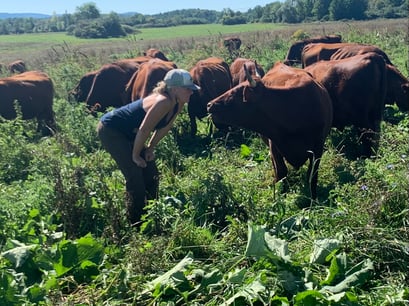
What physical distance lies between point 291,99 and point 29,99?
684 centimetres

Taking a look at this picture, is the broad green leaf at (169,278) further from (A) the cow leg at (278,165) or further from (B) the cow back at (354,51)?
(B) the cow back at (354,51)

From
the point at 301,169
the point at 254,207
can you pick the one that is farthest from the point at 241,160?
the point at 254,207

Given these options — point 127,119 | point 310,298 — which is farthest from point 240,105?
→ point 310,298

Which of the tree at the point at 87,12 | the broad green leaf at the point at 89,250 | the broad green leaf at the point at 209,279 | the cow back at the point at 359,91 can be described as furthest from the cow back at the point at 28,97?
the tree at the point at 87,12

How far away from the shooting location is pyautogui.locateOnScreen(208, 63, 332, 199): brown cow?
6125 millimetres

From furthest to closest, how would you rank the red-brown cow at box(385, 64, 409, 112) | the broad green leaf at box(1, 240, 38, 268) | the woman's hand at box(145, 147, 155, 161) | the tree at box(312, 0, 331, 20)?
the tree at box(312, 0, 331, 20), the red-brown cow at box(385, 64, 409, 112), the woman's hand at box(145, 147, 155, 161), the broad green leaf at box(1, 240, 38, 268)

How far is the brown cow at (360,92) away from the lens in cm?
736

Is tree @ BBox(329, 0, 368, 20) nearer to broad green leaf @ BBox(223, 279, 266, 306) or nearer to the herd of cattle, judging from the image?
the herd of cattle

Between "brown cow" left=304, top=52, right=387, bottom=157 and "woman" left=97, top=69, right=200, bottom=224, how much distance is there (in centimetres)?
321

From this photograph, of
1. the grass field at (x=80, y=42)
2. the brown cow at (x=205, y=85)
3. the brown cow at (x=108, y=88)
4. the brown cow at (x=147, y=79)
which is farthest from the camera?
the grass field at (x=80, y=42)

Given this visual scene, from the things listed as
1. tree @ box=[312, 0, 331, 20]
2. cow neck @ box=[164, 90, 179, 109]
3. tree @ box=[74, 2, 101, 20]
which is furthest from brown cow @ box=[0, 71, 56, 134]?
tree @ box=[74, 2, 101, 20]

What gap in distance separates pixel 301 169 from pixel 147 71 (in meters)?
4.63

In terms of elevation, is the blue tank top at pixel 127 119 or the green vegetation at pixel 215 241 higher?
the blue tank top at pixel 127 119

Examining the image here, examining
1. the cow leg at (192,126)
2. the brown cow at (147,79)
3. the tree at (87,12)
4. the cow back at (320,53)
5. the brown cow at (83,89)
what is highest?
the tree at (87,12)
